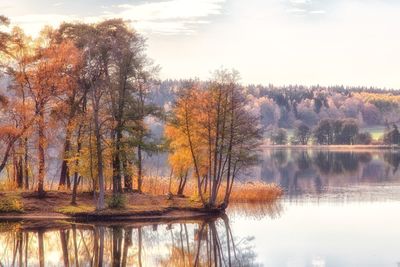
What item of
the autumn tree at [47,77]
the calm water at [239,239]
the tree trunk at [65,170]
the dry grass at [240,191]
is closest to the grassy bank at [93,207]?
the autumn tree at [47,77]

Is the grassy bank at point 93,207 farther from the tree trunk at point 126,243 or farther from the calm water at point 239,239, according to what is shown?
the tree trunk at point 126,243

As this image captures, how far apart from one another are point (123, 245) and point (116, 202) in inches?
508

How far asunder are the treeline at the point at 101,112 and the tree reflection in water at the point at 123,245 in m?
7.22

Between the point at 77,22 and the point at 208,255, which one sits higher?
the point at 77,22

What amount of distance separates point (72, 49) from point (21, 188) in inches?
600

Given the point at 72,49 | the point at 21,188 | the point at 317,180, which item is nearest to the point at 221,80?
the point at 72,49

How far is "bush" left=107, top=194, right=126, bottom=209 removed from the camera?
57.7 meters

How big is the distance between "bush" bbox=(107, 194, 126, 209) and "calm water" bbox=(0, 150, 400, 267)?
4.13 metres

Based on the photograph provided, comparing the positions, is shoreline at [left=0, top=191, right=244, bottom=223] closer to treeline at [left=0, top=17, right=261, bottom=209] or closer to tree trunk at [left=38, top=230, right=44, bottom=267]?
treeline at [left=0, top=17, right=261, bottom=209]

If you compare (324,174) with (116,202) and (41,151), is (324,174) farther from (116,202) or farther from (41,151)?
(41,151)

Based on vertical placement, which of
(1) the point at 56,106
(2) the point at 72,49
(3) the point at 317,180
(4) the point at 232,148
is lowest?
(3) the point at 317,180

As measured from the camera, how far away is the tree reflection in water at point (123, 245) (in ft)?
131

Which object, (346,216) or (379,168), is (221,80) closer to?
(346,216)

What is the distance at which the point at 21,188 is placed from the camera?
216ft
